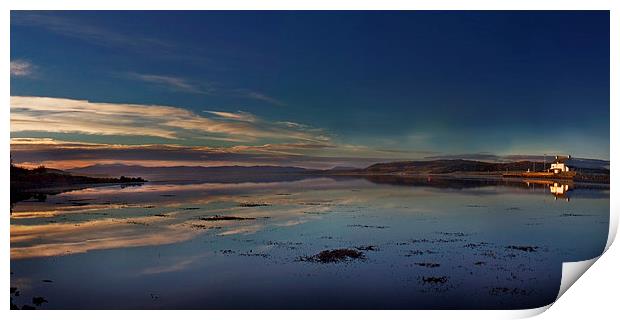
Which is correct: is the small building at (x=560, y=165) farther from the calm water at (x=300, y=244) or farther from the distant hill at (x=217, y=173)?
the distant hill at (x=217, y=173)

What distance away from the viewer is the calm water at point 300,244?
6238 mm

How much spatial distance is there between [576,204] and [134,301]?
559 centimetres

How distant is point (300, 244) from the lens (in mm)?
6691

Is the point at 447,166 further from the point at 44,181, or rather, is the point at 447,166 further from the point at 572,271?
the point at 44,181

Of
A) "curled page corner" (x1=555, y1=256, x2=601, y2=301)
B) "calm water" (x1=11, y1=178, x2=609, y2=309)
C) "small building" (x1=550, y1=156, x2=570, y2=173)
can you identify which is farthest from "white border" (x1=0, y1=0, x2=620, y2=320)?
"small building" (x1=550, y1=156, x2=570, y2=173)

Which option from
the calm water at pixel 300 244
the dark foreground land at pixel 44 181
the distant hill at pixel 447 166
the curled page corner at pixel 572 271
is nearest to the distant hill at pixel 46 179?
the dark foreground land at pixel 44 181

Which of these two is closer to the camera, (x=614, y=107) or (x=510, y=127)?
(x=614, y=107)

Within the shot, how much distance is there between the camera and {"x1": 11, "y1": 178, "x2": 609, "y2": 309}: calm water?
6.24 m

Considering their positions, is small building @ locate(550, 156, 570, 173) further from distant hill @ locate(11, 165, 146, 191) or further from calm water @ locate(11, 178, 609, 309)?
distant hill @ locate(11, 165, 146, 191)
